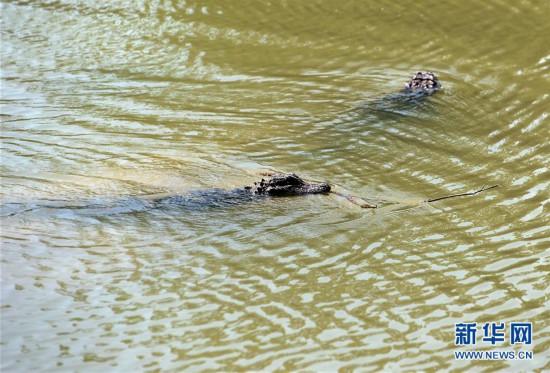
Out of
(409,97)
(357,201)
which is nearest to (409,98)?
(409,97)

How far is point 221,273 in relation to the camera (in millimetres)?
5957

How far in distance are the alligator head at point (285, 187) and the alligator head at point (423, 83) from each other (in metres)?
3.35

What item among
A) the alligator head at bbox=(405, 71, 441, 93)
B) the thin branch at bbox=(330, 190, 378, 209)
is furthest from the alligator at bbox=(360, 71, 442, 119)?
the thin branch at bbox=(330, 190, 378, 209)

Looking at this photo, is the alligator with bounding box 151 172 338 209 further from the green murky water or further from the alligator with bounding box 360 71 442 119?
the alligator with bounding box 360 71 442 119

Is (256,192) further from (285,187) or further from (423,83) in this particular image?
(423,83)

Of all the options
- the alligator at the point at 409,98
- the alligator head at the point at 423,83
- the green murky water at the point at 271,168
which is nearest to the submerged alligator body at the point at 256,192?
the green murky water at the point at 271,168

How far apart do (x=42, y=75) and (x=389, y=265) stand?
6412 millimetres

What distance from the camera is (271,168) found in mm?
8102

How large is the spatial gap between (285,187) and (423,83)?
3.64 meters

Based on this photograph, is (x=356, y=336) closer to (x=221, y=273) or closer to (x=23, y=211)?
(x=221, y=273)

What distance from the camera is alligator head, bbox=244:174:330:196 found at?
24.2 feet

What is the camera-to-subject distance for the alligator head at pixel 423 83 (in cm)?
1023

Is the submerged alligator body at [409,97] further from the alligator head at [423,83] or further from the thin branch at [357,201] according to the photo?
the thin branch at [357,201]

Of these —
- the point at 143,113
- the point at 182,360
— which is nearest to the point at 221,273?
the point at 182,360
